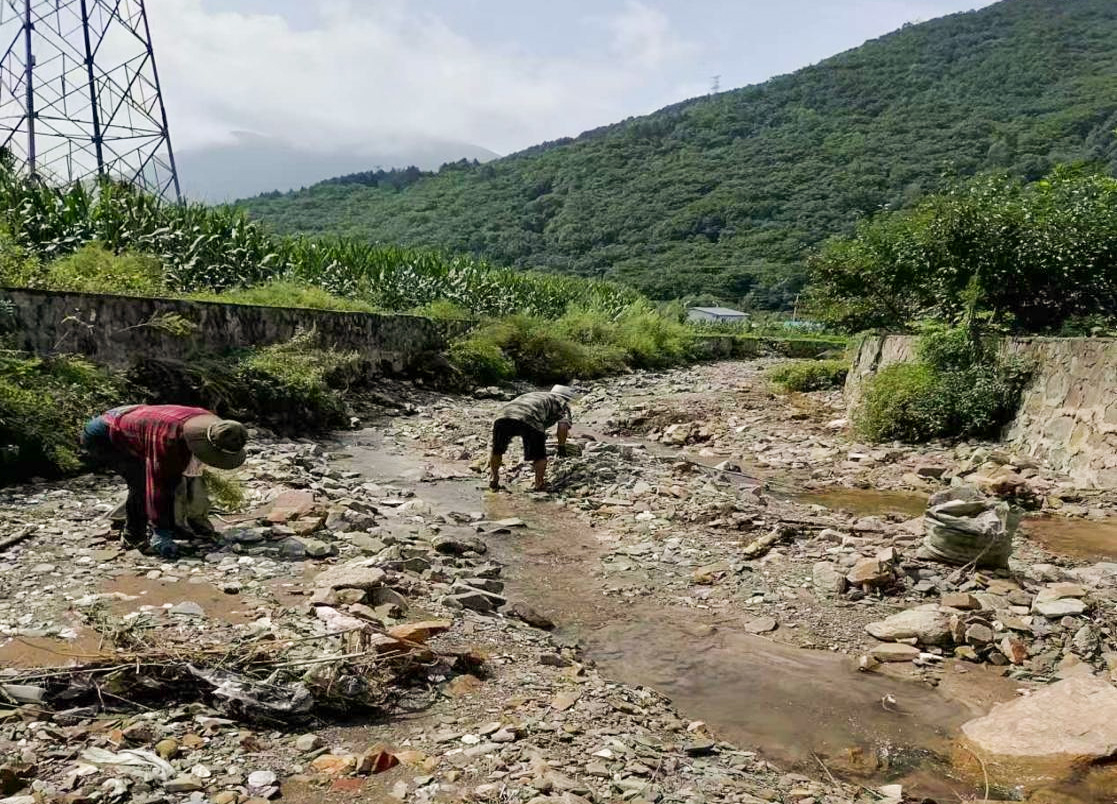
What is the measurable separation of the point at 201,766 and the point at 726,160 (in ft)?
312

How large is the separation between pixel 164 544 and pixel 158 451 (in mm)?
647

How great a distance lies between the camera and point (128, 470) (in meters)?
5.69

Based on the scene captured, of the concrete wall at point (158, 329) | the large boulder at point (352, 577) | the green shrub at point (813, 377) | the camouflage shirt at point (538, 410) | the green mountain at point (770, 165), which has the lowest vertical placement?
the green shrub at point (813, 377)

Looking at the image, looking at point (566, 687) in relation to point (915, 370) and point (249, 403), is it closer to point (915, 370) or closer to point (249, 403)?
point (249, 403)

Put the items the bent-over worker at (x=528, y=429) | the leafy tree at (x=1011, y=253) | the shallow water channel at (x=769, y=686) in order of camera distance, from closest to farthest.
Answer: the shallow water channel at (x=769, y=686) < the bent-over worker at (x=528, y=429) < the leafy tree at (x=1011, y=253)

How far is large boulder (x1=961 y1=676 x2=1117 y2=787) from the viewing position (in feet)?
12.6

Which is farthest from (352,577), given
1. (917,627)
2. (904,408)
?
(904,408)

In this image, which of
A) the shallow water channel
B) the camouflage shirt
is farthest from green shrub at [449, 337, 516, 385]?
the shallow water channel

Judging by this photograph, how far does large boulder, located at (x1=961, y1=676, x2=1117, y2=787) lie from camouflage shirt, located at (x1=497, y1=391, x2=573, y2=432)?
590cm

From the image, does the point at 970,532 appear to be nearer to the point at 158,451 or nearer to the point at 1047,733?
the point at 1047,733

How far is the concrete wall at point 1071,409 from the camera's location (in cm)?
966

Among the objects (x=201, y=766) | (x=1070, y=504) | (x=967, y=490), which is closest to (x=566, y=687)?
(x=201, y=766)

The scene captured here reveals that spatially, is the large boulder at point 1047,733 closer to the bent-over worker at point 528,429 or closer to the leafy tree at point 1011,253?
the bent-over worker at point 528,429

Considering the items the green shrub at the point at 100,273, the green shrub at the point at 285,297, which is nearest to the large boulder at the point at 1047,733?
the green shrub at the point at 100,273
